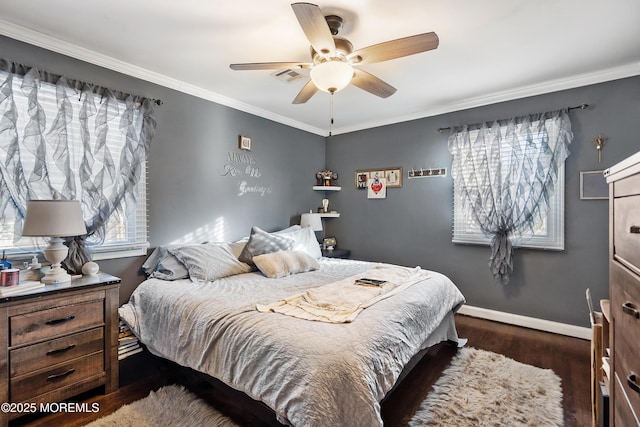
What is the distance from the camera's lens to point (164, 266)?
260 centimetres

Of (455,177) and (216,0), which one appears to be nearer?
(216,0)

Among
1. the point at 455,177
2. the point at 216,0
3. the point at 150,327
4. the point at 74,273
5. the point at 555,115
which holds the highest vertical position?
the point at 216,0

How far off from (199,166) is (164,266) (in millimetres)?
1139

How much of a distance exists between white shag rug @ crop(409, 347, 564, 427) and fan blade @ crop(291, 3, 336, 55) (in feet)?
7.61

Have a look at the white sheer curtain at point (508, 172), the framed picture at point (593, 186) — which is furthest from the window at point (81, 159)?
the framed picture at point (593, 186)

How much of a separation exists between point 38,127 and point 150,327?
164 cm

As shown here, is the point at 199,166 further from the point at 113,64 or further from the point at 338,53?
the point at 338,53

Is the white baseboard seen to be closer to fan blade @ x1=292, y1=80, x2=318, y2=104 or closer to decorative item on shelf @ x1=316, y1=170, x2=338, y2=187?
decorative item on shelf @ x1=316, y1=170, x2=338, y2=187

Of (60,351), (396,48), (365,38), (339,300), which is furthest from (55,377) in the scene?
(365,38)

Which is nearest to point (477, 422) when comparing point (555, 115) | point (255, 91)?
point (555, 115)

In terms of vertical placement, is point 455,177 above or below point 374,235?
above

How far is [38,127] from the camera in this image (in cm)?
218

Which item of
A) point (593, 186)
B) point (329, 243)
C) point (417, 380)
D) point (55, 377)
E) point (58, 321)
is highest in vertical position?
point (593, 186)

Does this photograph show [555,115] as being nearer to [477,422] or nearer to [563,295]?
[563,295]
